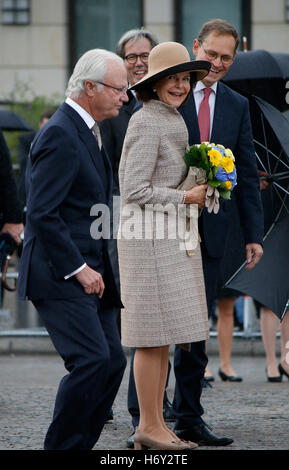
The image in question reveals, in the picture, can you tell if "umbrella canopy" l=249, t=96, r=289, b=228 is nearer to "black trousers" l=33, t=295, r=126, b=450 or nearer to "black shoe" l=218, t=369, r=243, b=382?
"black shoe" l=218, t=369, r=243, b=382

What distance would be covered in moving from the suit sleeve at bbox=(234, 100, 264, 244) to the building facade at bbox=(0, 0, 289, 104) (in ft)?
50.3

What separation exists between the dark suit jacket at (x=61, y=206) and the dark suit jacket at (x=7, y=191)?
2159mm

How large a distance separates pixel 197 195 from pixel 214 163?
0.17 metres

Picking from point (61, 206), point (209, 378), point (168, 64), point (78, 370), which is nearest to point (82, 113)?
point (61, 206)

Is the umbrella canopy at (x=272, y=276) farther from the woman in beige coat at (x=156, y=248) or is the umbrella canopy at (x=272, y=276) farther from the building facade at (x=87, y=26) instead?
the building facade at (x=87, y=26)

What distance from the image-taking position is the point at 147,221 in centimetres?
531

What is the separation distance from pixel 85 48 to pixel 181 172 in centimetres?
1621

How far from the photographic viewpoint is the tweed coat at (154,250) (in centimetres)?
527

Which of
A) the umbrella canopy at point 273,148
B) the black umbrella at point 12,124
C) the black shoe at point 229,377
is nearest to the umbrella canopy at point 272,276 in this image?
the umbrella canopy at point 273,148

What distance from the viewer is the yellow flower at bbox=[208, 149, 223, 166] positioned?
5.31 metres

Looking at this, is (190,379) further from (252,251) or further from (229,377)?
(229,377)

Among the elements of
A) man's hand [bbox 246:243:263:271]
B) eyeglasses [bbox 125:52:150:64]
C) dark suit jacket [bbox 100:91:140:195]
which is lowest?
man's hand [bbox 246:243:263:271]

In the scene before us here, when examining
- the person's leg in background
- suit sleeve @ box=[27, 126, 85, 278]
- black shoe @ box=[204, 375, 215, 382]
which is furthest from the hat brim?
the person's leg in background

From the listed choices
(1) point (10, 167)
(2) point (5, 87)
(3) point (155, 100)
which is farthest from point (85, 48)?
(3) point (155, 100)
